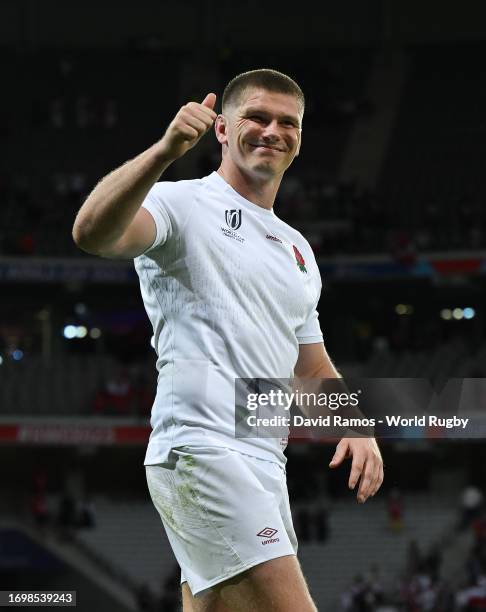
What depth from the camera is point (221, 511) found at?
2984 mm

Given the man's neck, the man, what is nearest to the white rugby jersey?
the man

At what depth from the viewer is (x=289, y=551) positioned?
2.97 m

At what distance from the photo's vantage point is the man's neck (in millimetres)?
3277

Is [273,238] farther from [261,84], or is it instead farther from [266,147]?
[261,84]

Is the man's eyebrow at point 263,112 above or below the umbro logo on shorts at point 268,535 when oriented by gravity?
above

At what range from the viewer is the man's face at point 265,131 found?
124 inches

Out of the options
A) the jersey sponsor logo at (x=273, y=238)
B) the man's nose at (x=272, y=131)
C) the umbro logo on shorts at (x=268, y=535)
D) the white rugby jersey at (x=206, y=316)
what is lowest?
the umbro logo on shorts at (x=268, y=535)

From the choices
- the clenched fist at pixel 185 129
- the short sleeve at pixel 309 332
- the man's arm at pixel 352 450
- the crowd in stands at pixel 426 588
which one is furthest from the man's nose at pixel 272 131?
the crowd in stands at pixel 426 588

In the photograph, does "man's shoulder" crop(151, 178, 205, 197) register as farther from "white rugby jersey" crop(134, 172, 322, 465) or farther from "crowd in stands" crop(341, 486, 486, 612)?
"crowd in stands" crop(341, 486, 486, 612)

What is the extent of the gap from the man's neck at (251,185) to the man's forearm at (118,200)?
2.06 ft

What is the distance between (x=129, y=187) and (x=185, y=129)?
19 cm

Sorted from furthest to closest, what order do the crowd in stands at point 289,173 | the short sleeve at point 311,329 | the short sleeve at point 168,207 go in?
the crowd in stands at point 289,173, the short sleeve at point 311,329, the short sleeve at point 168,207

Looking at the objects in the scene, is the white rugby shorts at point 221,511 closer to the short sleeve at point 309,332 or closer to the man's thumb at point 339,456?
the man's thumb at point 339,456

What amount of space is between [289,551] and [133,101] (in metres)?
29.6
